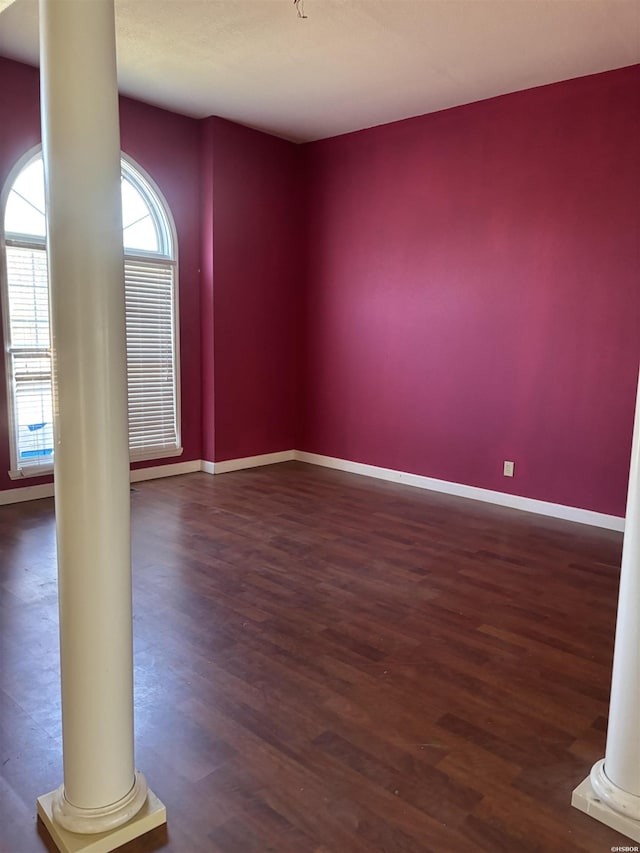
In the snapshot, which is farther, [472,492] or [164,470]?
[164,470]

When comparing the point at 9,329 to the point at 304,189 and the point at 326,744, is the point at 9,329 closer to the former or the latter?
the point at 304,189

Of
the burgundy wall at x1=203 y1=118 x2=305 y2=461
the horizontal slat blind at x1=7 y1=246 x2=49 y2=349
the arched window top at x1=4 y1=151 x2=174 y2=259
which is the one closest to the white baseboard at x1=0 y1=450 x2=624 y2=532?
the burgundy wall at x1=203 y1=118 x2=305 y2=461

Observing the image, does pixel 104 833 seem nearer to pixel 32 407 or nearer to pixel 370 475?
pixel 32 407

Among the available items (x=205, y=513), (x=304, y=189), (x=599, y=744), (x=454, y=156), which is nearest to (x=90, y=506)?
(x=599, y=744)

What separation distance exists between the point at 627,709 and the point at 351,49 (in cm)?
369

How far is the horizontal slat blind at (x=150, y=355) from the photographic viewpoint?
16.0ft

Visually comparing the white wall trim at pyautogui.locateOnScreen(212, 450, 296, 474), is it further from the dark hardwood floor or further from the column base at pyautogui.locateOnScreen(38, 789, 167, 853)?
the column base at pyautogui.locateOnScreen(38, 789, 167, 853)

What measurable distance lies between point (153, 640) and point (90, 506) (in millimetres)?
1352

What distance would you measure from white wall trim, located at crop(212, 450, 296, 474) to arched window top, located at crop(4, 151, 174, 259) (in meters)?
1.83

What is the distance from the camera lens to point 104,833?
1.52 meters

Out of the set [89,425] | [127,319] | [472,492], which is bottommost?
[472,492]

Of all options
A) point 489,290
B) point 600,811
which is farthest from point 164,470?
point 600,811

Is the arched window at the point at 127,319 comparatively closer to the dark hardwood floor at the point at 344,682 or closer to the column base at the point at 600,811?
the dark hardwood floor at the point at 344,682

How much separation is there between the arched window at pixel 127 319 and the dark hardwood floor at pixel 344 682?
2.69ft
